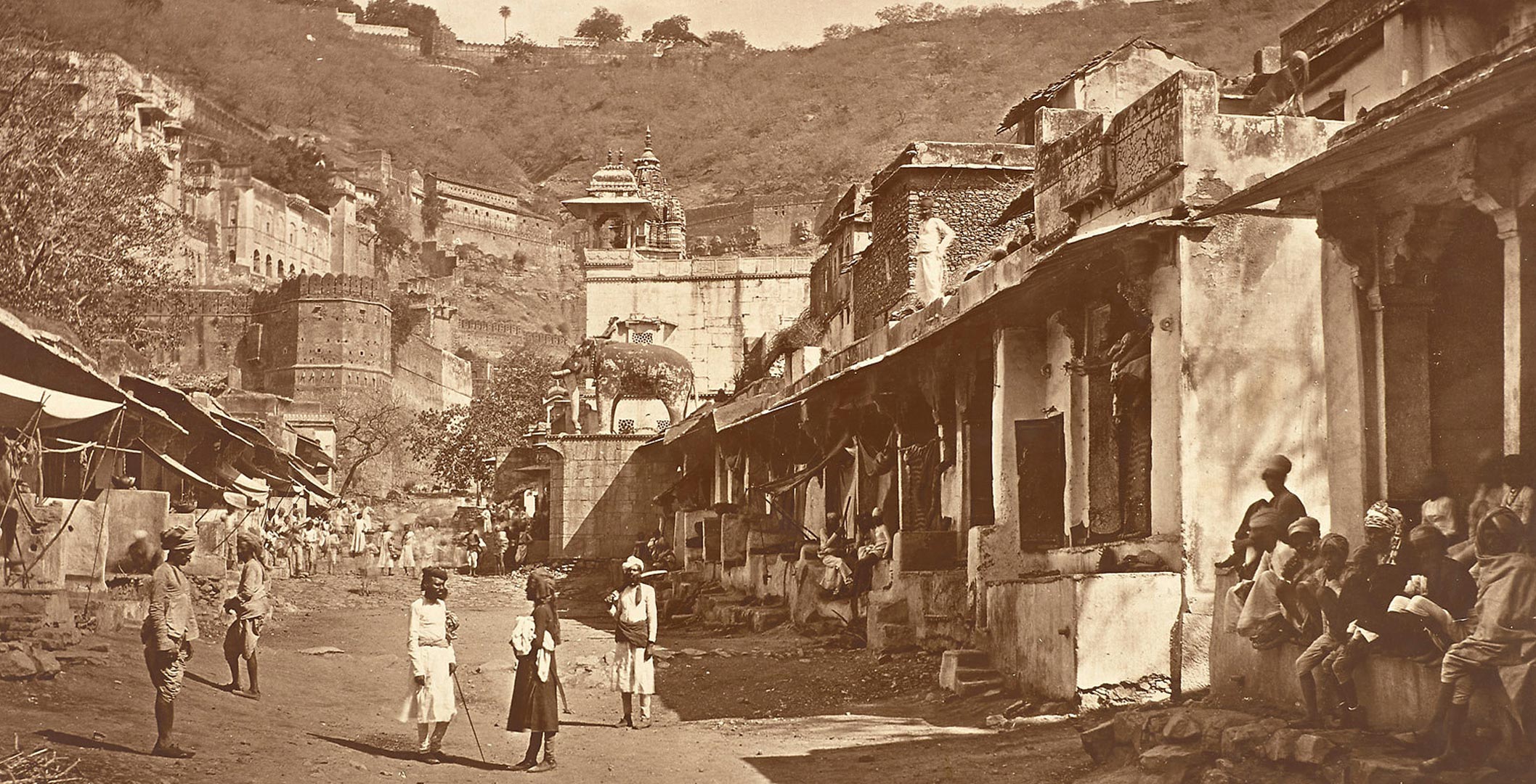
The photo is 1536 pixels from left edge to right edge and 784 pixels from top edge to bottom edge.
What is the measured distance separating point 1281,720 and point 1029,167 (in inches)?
803

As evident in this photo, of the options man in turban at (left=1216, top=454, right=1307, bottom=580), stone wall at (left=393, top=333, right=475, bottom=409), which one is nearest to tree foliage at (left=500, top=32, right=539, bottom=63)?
stone wall at (left=393, top=333, right=475, bottom=409)

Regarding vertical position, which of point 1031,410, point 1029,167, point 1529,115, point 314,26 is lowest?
point 1031,410

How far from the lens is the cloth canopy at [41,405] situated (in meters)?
13.9

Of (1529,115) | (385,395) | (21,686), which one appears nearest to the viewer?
(1529,115)

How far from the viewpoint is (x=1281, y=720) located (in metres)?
8.05

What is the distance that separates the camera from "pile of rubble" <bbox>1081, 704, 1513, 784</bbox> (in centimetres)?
699

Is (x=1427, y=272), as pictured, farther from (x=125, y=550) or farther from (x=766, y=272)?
(x=766, y=272)

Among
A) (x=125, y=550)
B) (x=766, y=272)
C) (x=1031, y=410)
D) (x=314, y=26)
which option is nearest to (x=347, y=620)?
(x=125, y=550)

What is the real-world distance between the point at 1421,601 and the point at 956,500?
9645 mm

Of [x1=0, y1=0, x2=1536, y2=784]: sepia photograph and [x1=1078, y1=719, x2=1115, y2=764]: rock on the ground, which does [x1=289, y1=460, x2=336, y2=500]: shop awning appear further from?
[x1=1078, y1=719, x2=1115, y2=764]: rock on the ground

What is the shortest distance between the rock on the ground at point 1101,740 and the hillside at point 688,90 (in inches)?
2867

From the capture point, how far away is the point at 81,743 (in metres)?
9.62

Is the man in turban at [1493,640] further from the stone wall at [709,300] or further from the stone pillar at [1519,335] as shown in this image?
the stone wall at [709,300]

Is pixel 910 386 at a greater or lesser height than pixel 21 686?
greater
